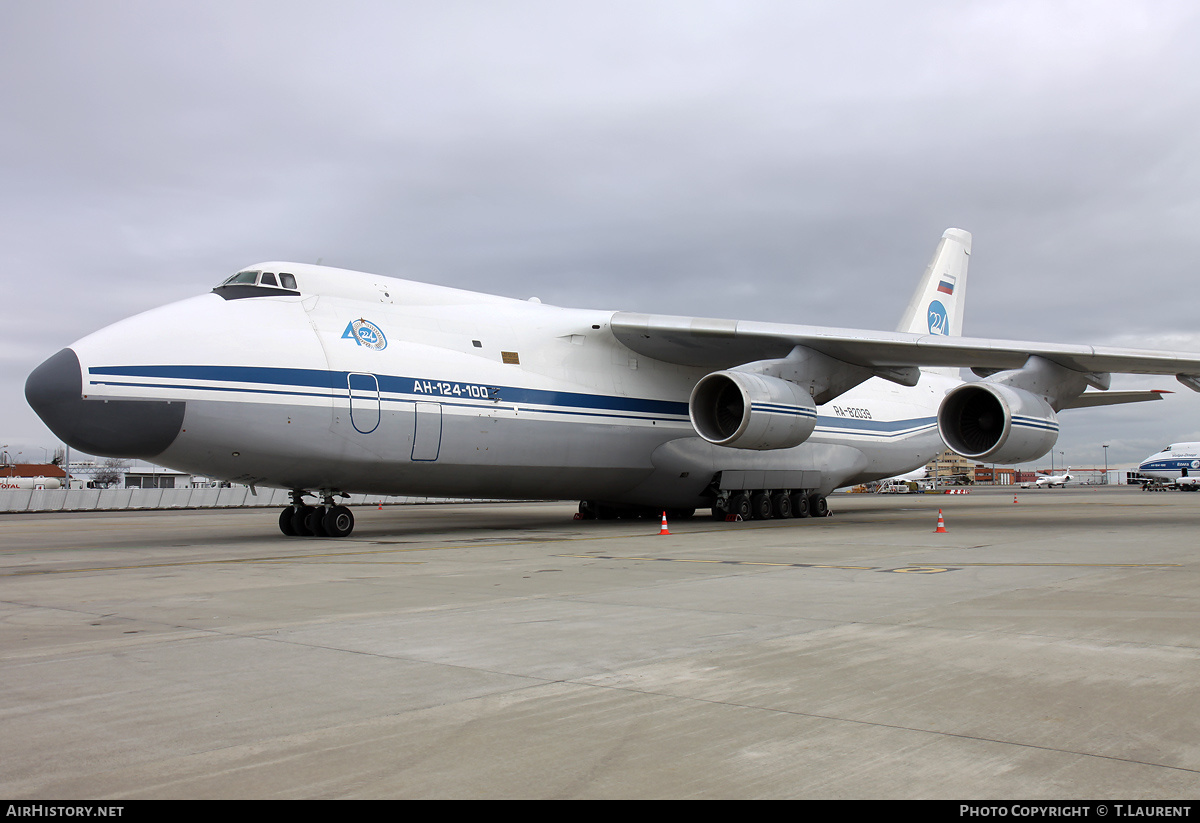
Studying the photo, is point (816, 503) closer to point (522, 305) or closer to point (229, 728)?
point (522, 305)

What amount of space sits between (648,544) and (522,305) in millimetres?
6363

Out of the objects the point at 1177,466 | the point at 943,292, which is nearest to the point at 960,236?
the point at 943,292

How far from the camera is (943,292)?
24312 mm

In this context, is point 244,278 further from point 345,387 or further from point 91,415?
point 91,415

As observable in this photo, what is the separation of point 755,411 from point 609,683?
446 inches

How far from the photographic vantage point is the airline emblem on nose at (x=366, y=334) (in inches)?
545

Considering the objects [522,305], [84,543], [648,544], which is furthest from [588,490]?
[84,543]

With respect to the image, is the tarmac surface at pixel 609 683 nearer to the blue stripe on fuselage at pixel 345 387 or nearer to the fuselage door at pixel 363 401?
the blue stripe on fuselage at pixel 345 387

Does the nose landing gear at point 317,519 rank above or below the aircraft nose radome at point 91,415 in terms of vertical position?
below

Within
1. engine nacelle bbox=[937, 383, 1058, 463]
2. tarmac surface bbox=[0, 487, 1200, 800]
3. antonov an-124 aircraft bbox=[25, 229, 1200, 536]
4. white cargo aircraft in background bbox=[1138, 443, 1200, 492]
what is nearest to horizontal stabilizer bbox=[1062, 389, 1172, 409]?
antonov an-124 aircraft bbox=[25, 229, 1200, 536]

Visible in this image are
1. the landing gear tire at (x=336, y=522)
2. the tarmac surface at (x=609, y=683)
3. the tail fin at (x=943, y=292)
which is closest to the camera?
the tarmac surface at (x=609, y=683)

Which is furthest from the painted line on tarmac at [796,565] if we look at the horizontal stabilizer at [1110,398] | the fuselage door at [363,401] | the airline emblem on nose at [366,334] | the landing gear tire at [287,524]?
the horizontal stabilizer at [1110,398]

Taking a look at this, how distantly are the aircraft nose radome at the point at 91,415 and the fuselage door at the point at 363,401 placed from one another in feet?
7.67

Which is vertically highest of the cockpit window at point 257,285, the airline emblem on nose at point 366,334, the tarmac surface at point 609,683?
the cockpit window at point 257,285
